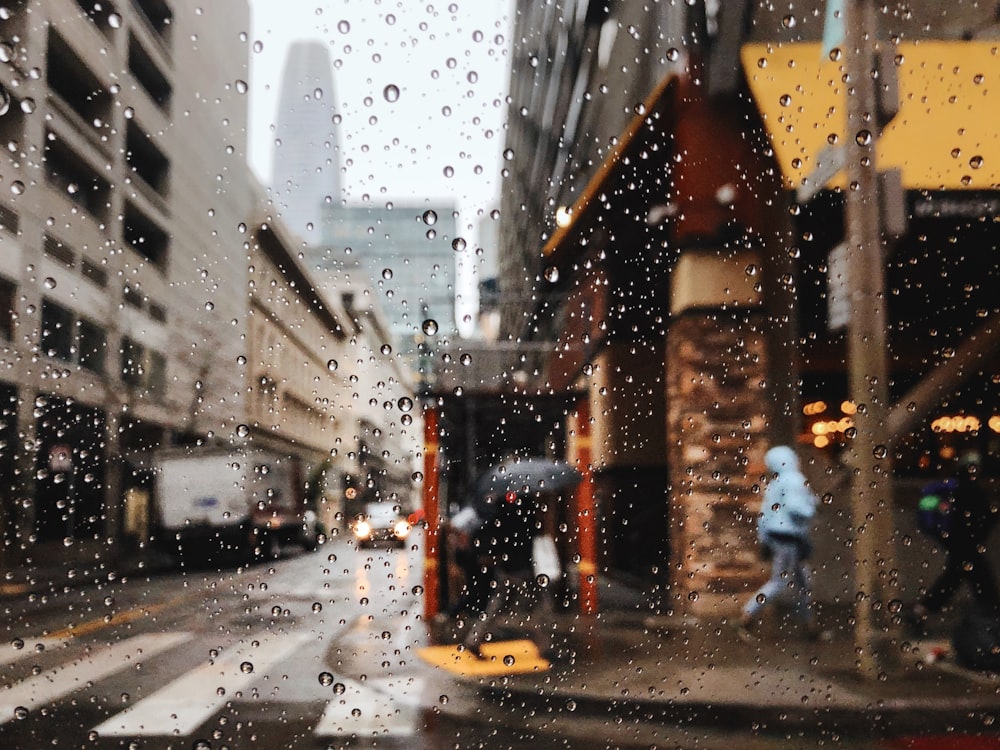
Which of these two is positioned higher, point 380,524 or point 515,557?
point 380,524

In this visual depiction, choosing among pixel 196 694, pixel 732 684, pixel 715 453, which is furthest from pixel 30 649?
pixel 732 684

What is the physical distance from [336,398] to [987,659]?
11.6ft

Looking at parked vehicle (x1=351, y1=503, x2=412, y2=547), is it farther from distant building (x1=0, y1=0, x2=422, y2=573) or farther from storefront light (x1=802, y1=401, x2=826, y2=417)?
storefront light (x1=802, y1=401, x2=826, y2=417)

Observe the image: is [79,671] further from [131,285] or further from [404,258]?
[404,258]

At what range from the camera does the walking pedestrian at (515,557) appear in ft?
8.14

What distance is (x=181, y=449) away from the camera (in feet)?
6.37

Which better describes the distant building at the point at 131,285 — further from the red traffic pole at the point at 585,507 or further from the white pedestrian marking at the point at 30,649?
the red traffic pole at the point at 585,507

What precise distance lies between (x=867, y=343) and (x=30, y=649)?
3491 millimetres

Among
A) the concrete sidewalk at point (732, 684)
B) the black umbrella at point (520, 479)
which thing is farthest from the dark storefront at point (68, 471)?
the concrete sidewalk at point (732, 684)

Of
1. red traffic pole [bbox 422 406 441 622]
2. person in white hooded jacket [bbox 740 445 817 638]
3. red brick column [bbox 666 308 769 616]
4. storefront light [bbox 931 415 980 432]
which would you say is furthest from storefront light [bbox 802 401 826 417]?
red traffic pole [bbox 422 406 441 622]

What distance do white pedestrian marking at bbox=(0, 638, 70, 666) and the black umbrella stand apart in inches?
45.2

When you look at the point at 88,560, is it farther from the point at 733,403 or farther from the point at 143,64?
the point at 733,403

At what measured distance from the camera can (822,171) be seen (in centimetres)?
363

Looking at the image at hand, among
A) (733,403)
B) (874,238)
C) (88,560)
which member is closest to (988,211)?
(874,238)
